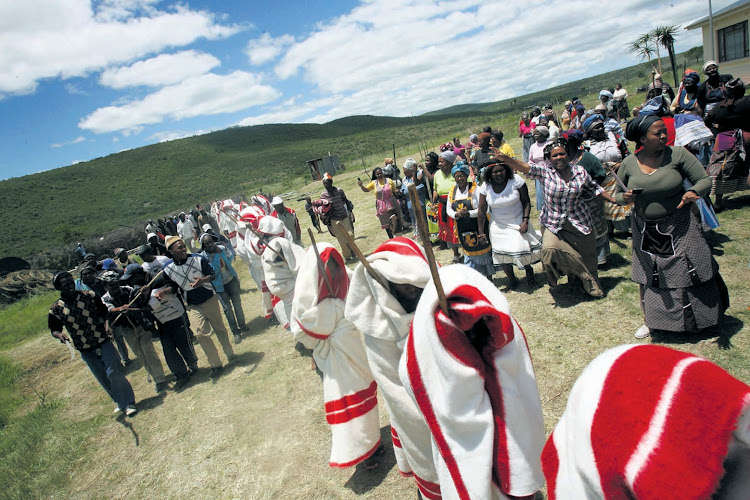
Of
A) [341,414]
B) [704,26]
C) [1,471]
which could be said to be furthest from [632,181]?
[704,26]

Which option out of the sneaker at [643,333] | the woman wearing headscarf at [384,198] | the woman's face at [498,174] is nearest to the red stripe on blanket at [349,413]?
the sneaker at [643,333]

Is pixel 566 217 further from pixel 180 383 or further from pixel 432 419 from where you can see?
pixel 180 383

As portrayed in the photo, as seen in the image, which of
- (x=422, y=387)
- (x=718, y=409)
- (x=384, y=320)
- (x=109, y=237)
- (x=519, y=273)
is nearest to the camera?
(x=718, y=409)

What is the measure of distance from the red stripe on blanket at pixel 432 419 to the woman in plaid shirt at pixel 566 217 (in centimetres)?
300

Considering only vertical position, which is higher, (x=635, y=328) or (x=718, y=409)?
(x=718, y=409)

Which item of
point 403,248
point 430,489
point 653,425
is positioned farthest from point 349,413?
point 653,425

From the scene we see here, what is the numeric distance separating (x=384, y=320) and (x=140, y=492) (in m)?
3.72

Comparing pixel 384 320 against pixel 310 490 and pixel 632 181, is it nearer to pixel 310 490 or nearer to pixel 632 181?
pixel 310 490

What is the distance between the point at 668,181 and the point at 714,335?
148 cm

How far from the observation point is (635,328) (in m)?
3.99

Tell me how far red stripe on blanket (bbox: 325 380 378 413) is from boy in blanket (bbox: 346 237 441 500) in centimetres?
82

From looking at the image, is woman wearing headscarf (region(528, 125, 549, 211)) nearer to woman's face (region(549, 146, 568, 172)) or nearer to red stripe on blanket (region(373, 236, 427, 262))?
woman's face (region(549, 146, 568, 172))

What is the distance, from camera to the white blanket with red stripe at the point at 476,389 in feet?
5.14

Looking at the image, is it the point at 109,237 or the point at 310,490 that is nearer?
the point at 310,490
